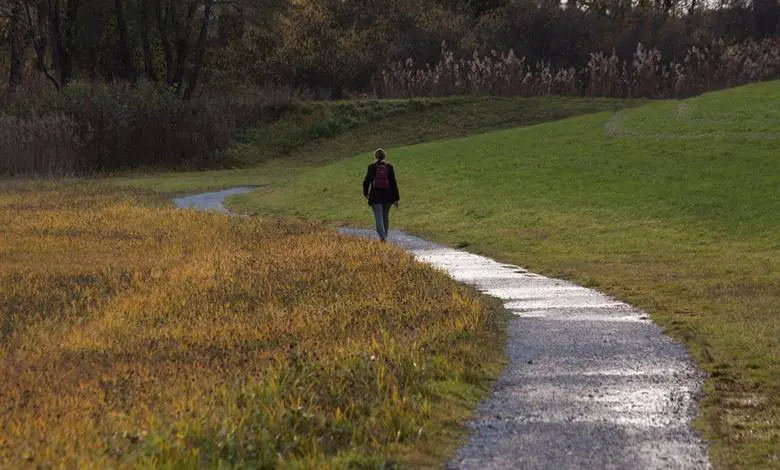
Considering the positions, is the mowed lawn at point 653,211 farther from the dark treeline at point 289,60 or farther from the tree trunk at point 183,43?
the tree trunk at point 183,43

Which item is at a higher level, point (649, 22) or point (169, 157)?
point (649, 22)

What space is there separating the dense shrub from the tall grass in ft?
40.6

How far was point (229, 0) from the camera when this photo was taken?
6500cm

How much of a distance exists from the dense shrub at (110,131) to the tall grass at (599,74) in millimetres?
12371

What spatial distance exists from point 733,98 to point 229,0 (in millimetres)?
30447

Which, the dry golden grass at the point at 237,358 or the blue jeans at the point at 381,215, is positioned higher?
the dry golden grass at the point at 237,358

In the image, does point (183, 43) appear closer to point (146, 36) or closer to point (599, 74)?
point (146, 36)

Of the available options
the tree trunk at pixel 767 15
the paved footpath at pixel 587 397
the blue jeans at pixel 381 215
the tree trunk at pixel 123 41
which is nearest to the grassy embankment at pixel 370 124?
the tree trunk at pixel 123 41

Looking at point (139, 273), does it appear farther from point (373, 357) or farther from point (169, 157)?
point (169, 157)

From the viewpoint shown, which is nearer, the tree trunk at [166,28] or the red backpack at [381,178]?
the red backpack at [381,178]

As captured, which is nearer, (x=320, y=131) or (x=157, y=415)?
(x=157, y=415)

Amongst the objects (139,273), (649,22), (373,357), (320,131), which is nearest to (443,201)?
(139,273)

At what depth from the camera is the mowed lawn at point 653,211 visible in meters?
11.8

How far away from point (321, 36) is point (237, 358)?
66.6 metres
